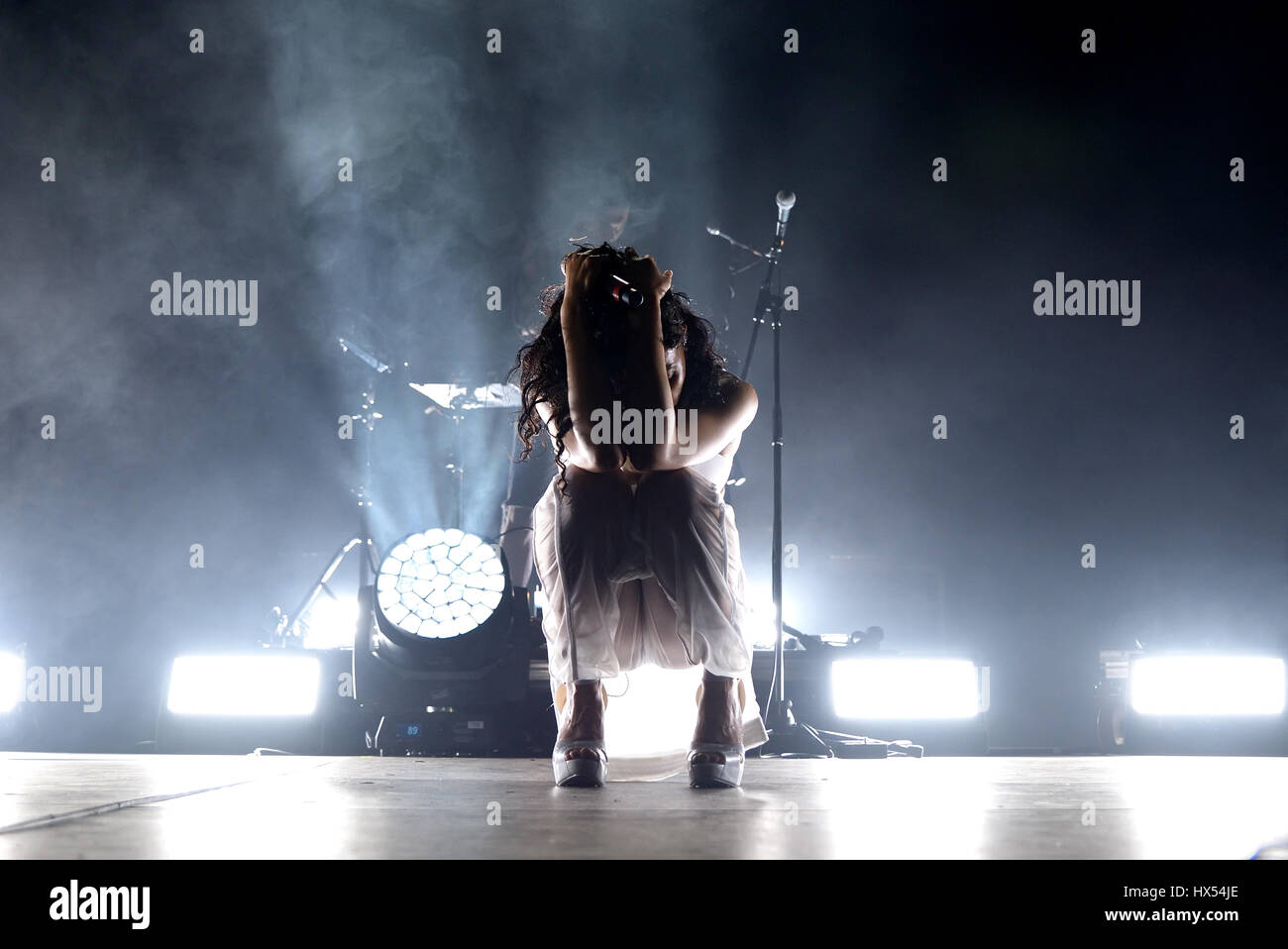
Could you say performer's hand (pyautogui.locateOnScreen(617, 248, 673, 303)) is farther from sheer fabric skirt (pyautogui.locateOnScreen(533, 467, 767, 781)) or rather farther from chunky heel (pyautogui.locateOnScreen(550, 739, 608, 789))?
chunky heel (pyautogui.locateOnScreen(550, 739, 608, 789))

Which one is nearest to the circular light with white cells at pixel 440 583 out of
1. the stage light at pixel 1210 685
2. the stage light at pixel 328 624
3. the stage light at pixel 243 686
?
the stage light at pixel 243 686

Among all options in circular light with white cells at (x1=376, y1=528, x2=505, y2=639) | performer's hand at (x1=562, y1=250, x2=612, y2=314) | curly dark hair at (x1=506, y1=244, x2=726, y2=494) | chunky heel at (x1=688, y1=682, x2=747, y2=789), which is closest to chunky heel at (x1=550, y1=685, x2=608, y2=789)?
chunky heel at (x1=688, y1=682, x2=747, y2=789)

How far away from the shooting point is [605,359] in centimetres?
129

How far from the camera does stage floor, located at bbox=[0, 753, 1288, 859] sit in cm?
72

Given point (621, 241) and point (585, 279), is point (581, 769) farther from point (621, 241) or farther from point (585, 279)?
point (621, 241)

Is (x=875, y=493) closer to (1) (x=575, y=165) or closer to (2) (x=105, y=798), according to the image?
(1) (x=575, y=165)

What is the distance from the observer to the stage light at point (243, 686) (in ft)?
9.99

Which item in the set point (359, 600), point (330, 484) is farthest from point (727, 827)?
point (330, 484)

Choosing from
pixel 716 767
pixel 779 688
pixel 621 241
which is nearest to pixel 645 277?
pixel 716 767

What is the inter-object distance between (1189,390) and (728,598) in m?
4.19

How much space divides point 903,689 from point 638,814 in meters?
2.43

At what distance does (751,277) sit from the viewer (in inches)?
179

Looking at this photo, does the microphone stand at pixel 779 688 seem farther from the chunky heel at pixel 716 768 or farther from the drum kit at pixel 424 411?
the chunky heel at pixel 716 768

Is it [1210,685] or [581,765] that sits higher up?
[581,765]
